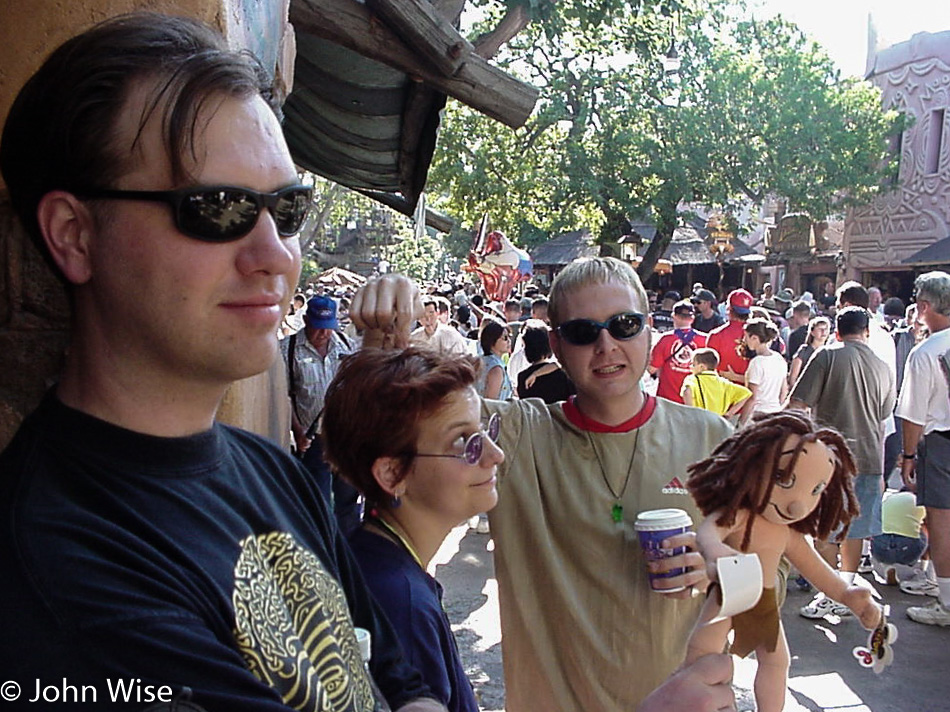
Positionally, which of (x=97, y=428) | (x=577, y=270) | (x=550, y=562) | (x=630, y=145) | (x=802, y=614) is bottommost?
(x=802, y=614)

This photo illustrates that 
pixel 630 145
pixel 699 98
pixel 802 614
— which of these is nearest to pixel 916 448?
pixel 802 614

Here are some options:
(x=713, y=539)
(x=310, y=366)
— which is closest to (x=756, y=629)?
(x=713, y=539)

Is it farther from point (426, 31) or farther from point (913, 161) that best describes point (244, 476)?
point (913, 161)

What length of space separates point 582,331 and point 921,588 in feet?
16.0

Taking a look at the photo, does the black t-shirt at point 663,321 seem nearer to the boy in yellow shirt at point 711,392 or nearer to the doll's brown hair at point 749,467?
the boy in yellow shirt at point 711,392

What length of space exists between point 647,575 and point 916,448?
4033 mm

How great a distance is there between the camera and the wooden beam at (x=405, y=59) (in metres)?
3.35

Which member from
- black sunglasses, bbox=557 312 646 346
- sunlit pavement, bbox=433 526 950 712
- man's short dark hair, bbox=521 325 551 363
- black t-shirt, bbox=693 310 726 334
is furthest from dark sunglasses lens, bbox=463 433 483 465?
black t-shirt, bbox=693 310 726 334

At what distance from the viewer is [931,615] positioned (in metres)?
5.24

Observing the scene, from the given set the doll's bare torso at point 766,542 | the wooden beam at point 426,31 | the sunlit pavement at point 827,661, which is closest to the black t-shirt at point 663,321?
the sunlit pavement at point 827,661

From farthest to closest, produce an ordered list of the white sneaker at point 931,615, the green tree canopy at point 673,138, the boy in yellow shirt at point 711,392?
the green tree canopy at point 673,138
the boy in yellow shirt at point 711,392
the white sneaker at point 931,615

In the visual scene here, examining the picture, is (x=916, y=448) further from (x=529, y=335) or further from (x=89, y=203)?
(x=89, y=203)

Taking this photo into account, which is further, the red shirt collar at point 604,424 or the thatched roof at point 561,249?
the thatched roof at point 561,249

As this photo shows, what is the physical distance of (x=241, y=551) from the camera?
1037 millimetres
